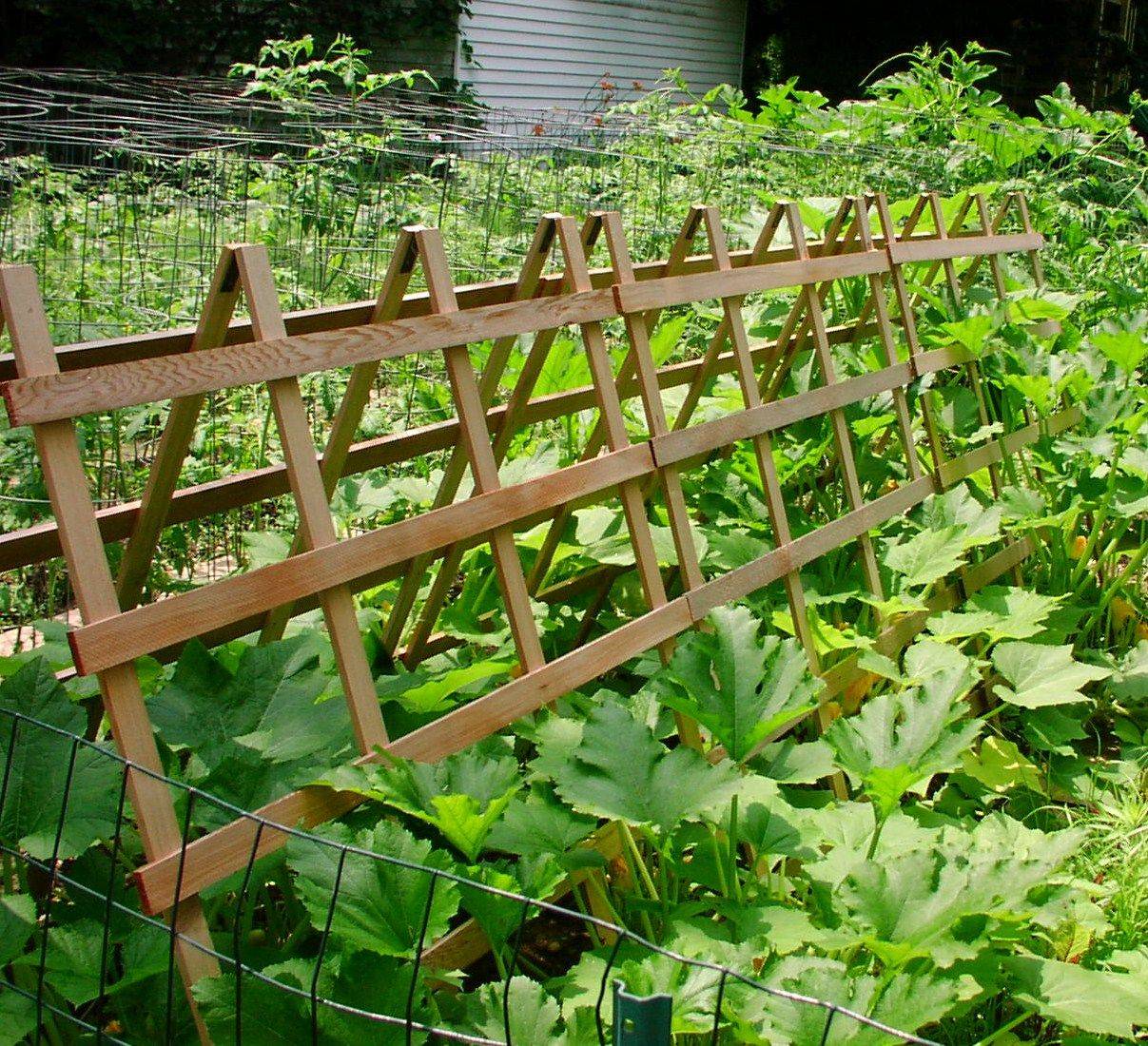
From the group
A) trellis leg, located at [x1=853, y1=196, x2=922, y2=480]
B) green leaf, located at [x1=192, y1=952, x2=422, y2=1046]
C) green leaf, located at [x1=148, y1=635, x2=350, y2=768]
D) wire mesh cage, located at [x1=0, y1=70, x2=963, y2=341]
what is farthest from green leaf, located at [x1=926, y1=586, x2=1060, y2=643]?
wire mesh cage, located at [x1=0, y1=70, x2=963, y2=341]

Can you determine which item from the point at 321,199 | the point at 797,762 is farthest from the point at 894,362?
the point at 321,199

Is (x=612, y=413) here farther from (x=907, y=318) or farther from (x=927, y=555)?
(x=907, y=318)

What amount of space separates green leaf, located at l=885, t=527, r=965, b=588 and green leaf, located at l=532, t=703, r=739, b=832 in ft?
3.87

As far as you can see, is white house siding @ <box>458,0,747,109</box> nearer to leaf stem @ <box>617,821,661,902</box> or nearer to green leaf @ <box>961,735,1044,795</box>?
green leaf @ <box>961,735,1044,795</box>

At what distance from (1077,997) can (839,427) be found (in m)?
1.59

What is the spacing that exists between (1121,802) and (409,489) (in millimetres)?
1672

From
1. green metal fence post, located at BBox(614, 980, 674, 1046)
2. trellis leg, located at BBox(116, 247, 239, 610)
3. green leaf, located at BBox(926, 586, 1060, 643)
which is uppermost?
trellis leg, located at BBox(116, 247, 239, 610)

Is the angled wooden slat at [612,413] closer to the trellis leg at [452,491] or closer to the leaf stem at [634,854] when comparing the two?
the trellis leg at [452,491]

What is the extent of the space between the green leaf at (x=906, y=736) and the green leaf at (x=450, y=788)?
20.5 inches

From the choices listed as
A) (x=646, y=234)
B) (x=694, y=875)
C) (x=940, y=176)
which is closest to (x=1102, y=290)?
(x=940, y=176)

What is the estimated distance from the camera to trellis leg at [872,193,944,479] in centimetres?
329

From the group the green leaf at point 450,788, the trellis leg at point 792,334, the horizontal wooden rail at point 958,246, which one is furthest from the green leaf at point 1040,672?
the green leaf at point 450,788

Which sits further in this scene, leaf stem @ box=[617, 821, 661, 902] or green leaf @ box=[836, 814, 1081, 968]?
leaf stem @ box=[617, 821, 661, 902]

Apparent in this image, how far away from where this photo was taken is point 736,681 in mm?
1854
